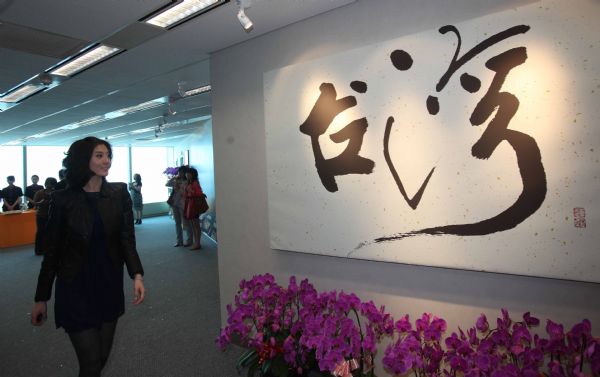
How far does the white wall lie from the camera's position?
1633 mm

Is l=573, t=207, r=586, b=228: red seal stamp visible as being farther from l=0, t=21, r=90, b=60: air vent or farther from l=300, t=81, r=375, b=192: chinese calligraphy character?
l=0, t=21, r=90, b=60: air vent

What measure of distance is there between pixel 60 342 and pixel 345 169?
278 centimetres

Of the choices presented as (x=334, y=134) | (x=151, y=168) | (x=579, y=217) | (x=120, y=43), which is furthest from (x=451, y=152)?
(x=151, y=168)

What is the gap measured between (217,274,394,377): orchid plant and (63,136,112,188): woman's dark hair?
106 cm

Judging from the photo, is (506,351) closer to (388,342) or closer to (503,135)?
(388,342)

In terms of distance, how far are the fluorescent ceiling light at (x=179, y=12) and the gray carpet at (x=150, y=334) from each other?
2.32 m

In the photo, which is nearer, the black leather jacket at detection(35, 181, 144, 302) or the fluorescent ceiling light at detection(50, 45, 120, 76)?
the black leather jacket at detection(35, 181, 144, 302)

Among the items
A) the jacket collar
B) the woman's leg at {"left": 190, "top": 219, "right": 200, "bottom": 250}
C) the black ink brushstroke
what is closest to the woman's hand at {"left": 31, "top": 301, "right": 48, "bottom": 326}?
the jacket collar

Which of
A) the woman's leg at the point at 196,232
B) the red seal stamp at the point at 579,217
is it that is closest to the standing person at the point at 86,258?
Result: the red seal stamp at the point at 579,217

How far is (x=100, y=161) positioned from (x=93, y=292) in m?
0.63

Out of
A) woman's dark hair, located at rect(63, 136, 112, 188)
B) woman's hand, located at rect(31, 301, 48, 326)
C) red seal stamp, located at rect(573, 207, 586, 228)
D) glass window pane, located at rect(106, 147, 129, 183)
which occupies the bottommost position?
woman's hand, located at rect(31, 301, 48, 326)

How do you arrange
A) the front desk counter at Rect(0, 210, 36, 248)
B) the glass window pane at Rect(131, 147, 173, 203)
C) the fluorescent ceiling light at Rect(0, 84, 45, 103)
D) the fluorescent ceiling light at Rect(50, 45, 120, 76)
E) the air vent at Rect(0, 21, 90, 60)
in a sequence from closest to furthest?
the air vent at Rect(0, 21, 90, 60) → the fluorescent ceiling light at Rect(50, 45, 120, 76) → the fluorescent ceiling light at Rect(0, 84, 45, 103) → the front desk counter at Rect(0, 210, 36, 248) → the glass window pane at Rect(131, 147, 173, 203)

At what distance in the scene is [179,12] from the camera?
214 cm

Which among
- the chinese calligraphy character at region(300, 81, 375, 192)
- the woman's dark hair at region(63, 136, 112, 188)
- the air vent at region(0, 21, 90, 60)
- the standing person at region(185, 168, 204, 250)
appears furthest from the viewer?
the standing person at region(185, 168, 204, 250)
